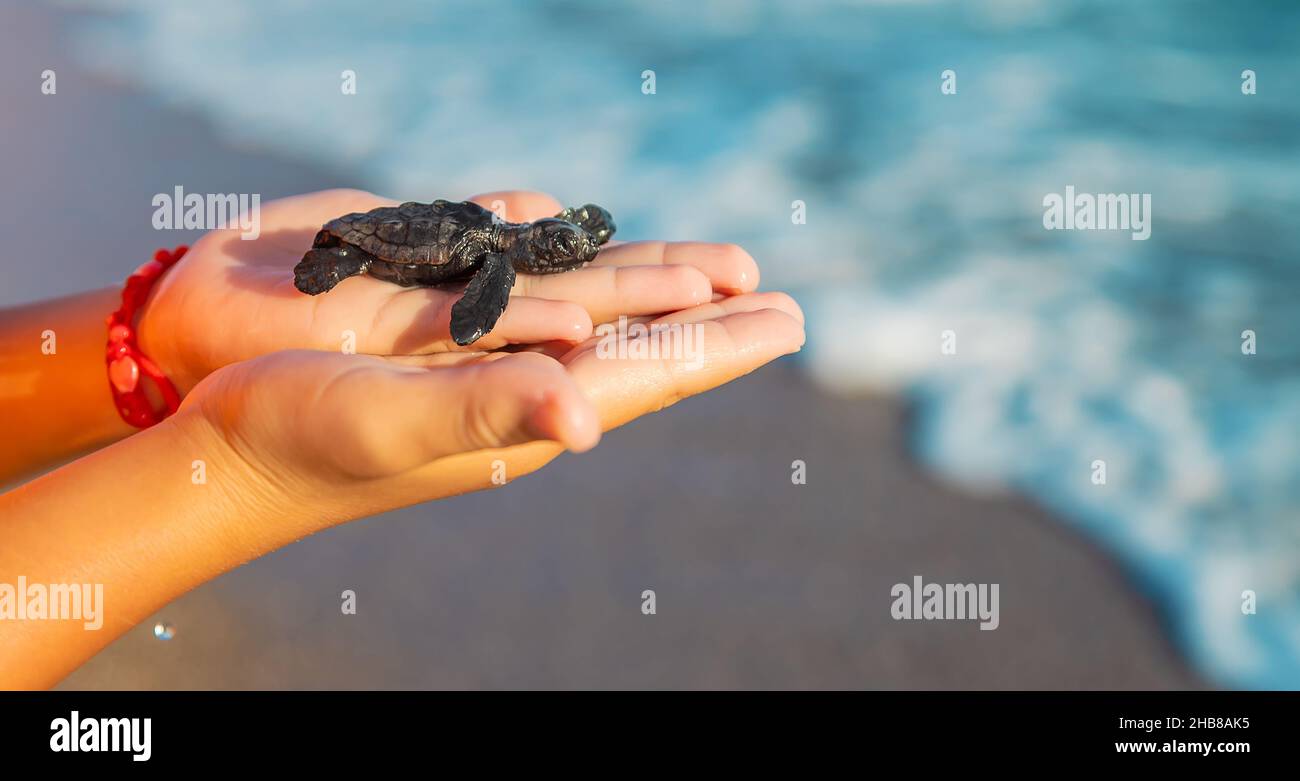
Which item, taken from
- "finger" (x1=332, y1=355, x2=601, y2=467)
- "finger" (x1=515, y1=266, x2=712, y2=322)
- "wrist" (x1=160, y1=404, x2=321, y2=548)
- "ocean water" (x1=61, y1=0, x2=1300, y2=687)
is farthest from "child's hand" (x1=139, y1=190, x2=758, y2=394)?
"ocean water" (x1=61, y1=0, x2=1300, y2=687)

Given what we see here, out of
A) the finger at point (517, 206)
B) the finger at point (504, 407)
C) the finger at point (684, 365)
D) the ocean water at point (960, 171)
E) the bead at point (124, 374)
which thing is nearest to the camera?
the finger at point (504, 407)

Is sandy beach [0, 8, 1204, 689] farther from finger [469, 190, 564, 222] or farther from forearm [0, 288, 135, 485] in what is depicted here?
finger [469, 190, 564, 222]

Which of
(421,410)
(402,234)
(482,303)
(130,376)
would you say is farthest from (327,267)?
(421,410)

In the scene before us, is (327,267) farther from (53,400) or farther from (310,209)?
(53,400)

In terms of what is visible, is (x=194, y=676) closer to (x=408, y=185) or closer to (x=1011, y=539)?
(x=1011, y=539)

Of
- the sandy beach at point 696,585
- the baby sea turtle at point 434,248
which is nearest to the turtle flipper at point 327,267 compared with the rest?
the baby sea turtle at point 434,248

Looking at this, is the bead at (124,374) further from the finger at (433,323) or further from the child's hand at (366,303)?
the finger at (433,323)
